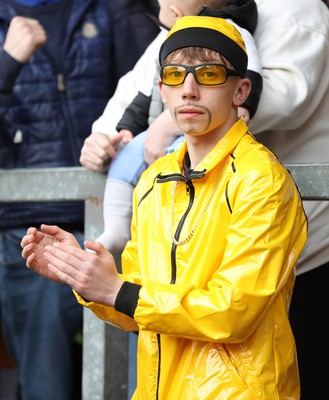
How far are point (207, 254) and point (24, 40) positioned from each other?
1.81m

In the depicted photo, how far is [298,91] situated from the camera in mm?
2791

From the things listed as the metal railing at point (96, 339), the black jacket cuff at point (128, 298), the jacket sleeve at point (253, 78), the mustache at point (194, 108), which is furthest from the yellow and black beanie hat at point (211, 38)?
the metal railing at point (96, 339)

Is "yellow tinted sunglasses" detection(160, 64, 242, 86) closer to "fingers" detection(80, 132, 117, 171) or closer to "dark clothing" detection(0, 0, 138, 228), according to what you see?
"fingers" detection(80, 132, 117, 171)

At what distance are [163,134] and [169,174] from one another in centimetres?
45

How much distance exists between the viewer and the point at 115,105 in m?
3.29

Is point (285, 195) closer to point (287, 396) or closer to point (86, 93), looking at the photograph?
point (287, 396)

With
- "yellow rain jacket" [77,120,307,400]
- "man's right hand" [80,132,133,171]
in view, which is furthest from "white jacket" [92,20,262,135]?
"yellow rain jacket" [77,120,307,400]

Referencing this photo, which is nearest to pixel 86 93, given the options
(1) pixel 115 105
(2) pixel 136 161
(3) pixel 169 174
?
(1) pixel 115 105

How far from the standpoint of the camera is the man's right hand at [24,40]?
382 cm

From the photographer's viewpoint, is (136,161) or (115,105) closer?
(136,161)

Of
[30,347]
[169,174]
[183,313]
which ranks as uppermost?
[169,174]

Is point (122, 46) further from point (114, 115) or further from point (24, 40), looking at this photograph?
point (114, 115)

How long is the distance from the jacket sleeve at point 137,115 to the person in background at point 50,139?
951mm

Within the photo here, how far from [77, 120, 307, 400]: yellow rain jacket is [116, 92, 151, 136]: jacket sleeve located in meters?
0.72
